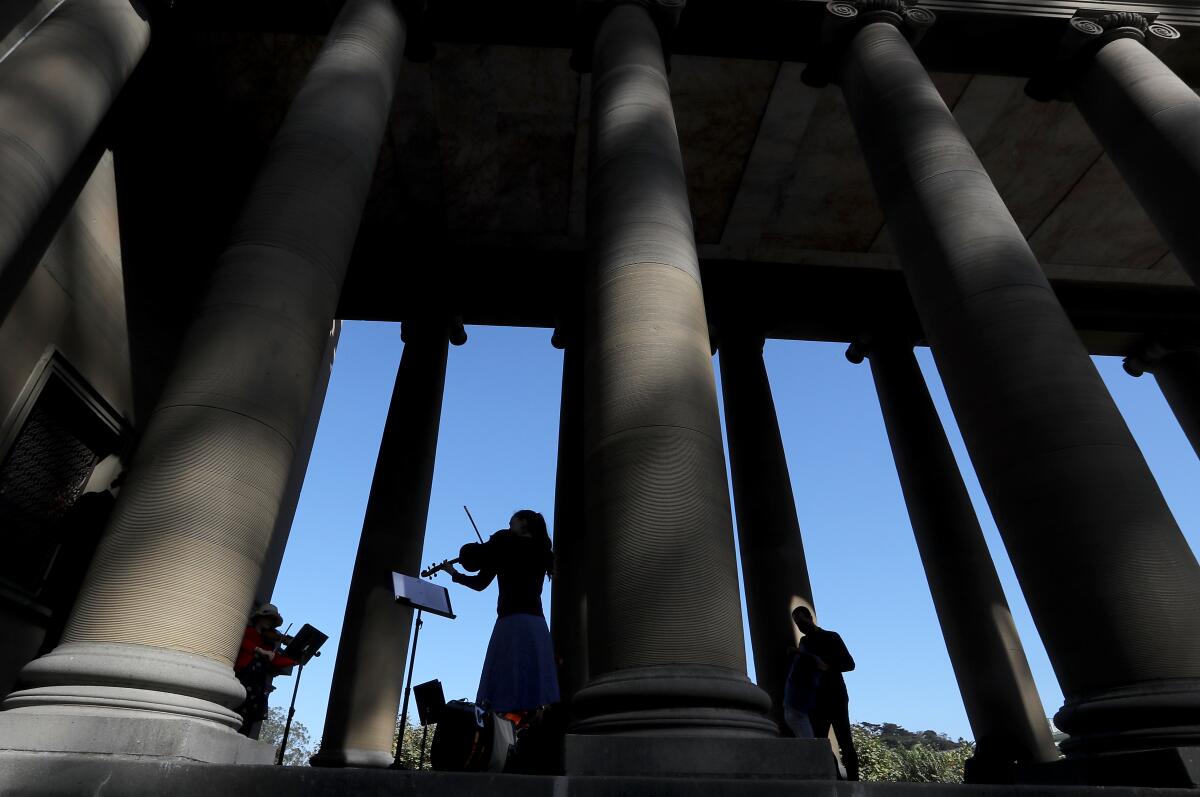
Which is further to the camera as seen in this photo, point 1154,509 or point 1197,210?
point 1197,210

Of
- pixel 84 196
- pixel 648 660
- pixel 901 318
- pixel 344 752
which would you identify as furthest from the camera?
pixel 901 318

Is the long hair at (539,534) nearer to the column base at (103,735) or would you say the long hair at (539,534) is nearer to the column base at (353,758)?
the column base at (103,735)

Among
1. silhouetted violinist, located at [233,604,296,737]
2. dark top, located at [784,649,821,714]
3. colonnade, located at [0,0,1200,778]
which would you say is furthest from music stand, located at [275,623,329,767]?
dark top, located at [784,649,821,714]

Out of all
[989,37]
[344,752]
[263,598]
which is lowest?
[344,752]

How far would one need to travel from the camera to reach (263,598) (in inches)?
1951

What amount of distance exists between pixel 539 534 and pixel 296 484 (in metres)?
45.6

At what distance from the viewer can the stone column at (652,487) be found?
1304cm

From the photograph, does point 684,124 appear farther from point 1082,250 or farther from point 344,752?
point 344,752

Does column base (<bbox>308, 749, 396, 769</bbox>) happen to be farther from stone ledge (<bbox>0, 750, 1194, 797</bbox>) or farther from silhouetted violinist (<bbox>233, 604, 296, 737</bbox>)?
stone ledge (<bbox>0, 750, 1194, 797</bbox>)

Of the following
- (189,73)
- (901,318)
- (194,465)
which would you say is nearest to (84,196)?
(189,73)

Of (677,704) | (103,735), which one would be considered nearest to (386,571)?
(103,735)

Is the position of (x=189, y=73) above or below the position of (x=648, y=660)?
above

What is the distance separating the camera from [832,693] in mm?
25969

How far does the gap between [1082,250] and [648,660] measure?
4986 cm
